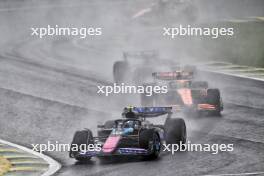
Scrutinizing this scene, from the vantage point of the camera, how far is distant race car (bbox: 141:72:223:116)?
76.7 feet

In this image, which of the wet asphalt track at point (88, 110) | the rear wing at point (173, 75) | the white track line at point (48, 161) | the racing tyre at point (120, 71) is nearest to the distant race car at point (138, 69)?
the racing tyre at point (120, 71)

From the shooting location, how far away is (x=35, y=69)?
33344mm

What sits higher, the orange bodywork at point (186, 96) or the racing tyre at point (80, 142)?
the orange bodywork at point (186, 96)

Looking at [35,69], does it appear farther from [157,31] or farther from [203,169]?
[203,169]

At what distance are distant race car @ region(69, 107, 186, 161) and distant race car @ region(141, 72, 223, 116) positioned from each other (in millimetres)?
3672

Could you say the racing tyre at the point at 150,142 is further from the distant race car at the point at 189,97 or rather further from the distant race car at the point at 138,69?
the distant race car at the point at 138,69

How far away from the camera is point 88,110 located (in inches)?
993

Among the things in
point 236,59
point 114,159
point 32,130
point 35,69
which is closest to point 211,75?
point 236,59

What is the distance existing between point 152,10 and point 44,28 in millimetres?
6385

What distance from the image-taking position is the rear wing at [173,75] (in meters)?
25.0

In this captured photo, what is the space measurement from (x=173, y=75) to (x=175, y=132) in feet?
19.5

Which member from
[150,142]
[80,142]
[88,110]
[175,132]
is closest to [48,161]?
[80,142]

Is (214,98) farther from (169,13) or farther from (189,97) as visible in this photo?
(169,13)

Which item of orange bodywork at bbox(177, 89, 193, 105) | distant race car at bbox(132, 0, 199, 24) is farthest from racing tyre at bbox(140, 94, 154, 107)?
distant race car at bbox(132, 0, 199, 24)
